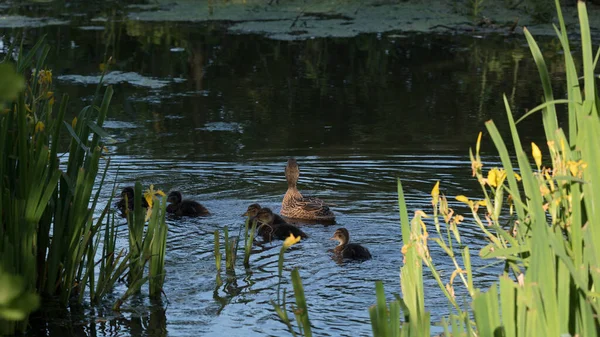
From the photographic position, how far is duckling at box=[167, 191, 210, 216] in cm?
670

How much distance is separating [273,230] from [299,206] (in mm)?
618

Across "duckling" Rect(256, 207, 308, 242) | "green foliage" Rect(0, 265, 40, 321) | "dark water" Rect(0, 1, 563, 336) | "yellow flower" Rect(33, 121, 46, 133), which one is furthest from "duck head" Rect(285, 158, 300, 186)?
"green foliage" Rect(0, 265, 40, 321)

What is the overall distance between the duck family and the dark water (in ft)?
0.40

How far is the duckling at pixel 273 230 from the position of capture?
642 centimetres

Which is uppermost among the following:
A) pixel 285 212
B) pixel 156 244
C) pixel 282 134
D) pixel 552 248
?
pixel 552 248

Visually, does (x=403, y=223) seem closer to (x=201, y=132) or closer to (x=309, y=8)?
(x=201, y=132)

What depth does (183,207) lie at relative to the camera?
6.73 meters

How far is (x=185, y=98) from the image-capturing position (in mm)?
11773

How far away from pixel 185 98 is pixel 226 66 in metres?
2.55

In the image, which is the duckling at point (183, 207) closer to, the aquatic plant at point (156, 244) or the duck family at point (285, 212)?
the duck family at point (285, 212)

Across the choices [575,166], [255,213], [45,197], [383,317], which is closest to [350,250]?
[255,213]

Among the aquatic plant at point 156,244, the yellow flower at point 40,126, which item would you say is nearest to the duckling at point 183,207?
the aquatic plant at point 156,244

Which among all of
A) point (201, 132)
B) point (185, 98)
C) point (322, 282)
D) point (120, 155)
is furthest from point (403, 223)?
point (185, 98)

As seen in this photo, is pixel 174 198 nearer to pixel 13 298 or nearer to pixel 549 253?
pixel 549 253
